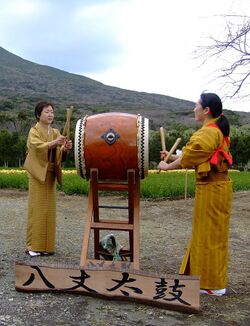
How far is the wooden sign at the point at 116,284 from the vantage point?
3.97 metres

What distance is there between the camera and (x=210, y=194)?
4.38 meters

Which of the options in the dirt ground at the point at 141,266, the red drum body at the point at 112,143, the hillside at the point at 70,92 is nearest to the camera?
the dirt ground at the point at 141,266

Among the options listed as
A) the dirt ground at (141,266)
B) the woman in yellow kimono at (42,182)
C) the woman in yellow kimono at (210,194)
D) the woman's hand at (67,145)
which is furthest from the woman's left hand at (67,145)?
the woman in yellow kimono at (210,194)

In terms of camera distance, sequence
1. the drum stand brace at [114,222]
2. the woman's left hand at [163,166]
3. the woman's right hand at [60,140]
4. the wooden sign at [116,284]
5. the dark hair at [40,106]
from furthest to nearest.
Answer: the dark hair at [40,106]
the woman's right hand at [60,140]
the drum stand brace at [114,222]
the woman's left hand at [163,166]
the wooden sign at [116,284]

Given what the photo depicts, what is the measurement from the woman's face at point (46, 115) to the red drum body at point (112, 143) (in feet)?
3.41

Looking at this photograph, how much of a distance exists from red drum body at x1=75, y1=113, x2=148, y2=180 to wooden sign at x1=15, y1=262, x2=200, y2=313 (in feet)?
3.47

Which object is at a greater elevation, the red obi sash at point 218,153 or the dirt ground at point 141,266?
the red obi sash at point 218,153

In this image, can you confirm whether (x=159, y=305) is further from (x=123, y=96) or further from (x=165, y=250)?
(x=123, y=96)

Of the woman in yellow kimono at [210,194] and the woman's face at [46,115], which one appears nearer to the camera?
the woman in yellow kimono at [210,194]

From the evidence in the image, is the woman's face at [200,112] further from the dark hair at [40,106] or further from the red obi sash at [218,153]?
the dark hair at [40,106]

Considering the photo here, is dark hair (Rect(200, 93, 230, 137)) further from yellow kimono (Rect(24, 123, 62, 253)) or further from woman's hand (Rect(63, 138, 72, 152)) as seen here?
yellow kimono (Rect(24, 123, 62, 253))

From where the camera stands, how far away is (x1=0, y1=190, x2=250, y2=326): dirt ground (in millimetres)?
3816

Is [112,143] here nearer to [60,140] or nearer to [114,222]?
[114,222]

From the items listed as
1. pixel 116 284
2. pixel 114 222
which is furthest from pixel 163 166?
pixel 116 284
